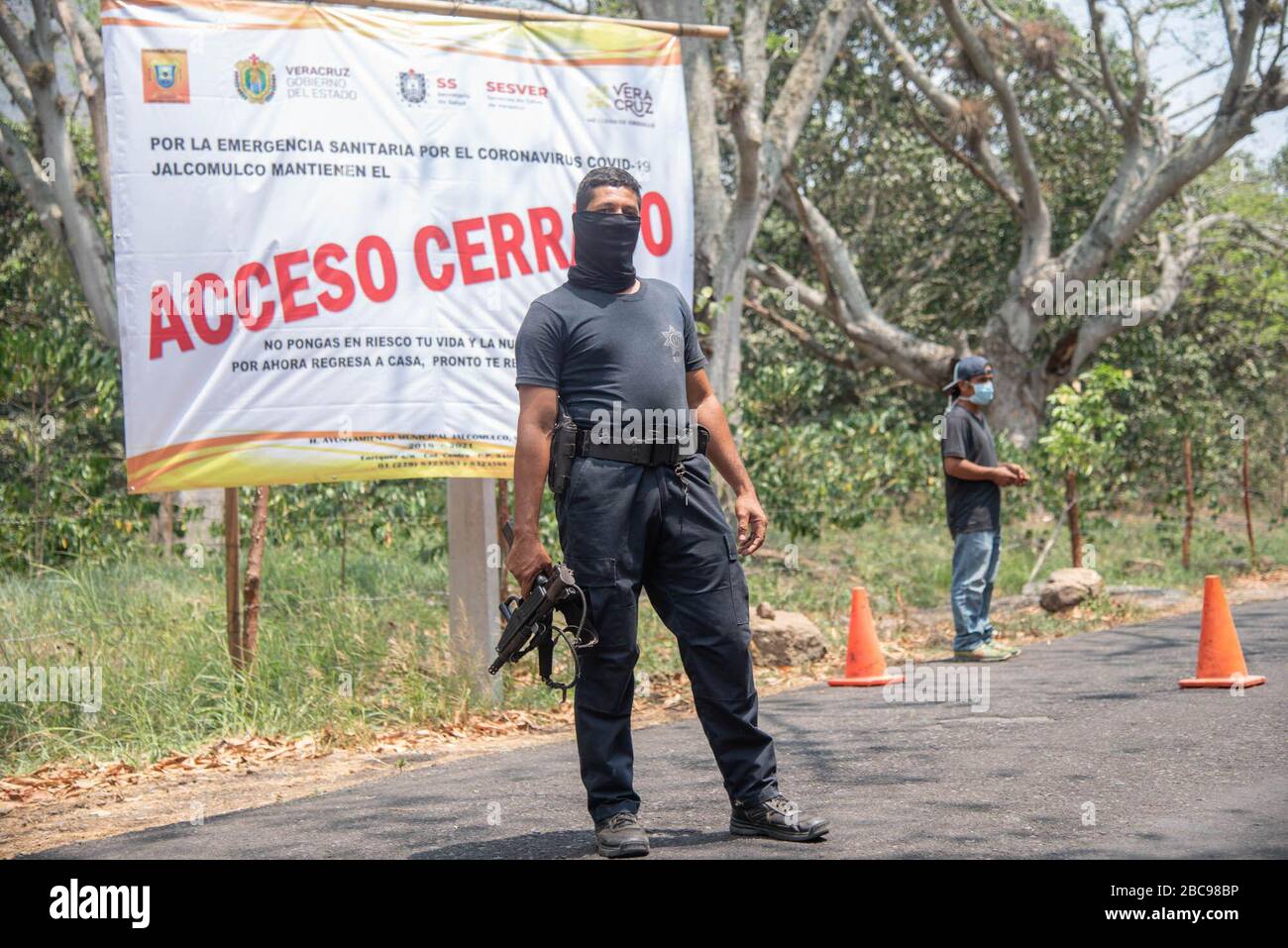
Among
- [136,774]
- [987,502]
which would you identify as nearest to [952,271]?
[987,502]

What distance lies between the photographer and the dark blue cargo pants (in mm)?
4633

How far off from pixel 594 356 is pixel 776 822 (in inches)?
63.9

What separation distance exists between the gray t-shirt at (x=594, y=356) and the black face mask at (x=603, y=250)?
56 millimetres

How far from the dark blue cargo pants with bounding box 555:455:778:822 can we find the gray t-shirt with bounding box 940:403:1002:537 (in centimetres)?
487

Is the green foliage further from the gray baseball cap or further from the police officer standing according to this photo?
the police officer standing

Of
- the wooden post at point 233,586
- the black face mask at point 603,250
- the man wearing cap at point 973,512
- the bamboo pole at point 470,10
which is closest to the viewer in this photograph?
the black face mask at point 603,250

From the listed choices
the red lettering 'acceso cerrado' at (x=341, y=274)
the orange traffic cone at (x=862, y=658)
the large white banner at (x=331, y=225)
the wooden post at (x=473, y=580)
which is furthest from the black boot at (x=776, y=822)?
the orange traffic cone at (x=862, y=658)

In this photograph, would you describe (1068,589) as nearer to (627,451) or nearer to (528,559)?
(627,451)

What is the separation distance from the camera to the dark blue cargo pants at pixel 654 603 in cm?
463

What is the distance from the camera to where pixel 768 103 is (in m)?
22.4

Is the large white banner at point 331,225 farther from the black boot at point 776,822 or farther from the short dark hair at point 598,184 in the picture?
the black boot at point 776,822

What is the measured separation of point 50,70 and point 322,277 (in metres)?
8.02

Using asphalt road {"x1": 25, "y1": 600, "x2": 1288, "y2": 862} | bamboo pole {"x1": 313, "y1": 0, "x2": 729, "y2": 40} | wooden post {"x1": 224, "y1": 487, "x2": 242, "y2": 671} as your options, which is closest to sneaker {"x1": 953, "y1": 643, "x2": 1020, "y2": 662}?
asphalt road {"x1": 25, "y1": 600, "x2": 1288, "y2": 862}

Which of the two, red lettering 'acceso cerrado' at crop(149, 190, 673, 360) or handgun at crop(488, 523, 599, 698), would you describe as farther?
red lettering 'acceso cerrado' at crop(149, 190, 673, 360)
